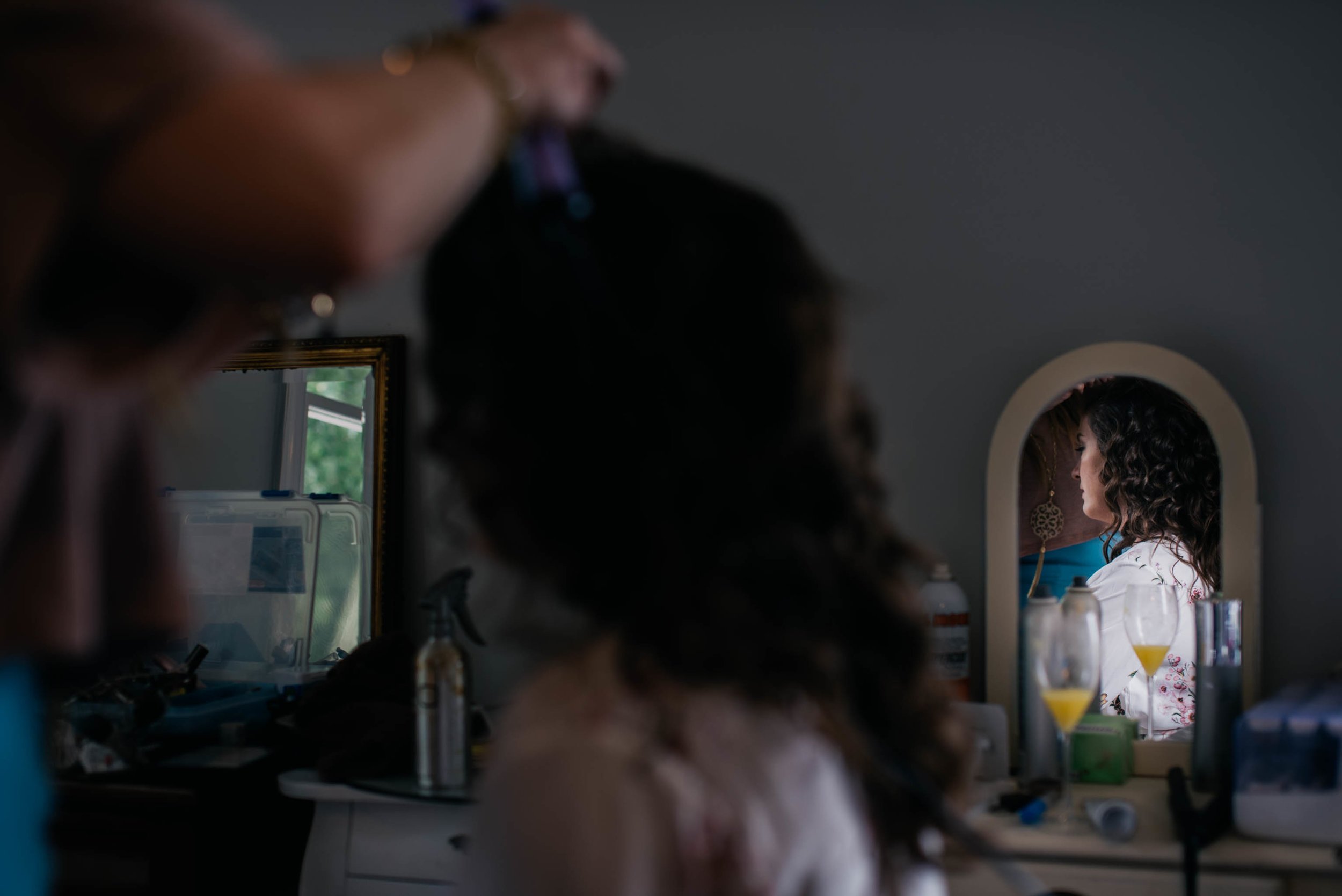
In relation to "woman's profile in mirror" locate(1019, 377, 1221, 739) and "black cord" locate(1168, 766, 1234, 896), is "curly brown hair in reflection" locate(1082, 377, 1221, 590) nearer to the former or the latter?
"woman's profile in mirror" locate(1019, 377, 1221, 739)

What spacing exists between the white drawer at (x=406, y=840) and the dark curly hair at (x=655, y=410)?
99cm

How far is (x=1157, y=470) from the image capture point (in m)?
1.63

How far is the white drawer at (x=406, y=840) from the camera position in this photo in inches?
57.7

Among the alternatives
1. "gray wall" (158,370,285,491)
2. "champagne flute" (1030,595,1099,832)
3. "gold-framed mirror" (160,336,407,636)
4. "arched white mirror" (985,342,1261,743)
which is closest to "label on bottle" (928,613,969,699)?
"arched white mirror" (985,342,1261,743)

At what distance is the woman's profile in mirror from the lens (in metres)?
1.60

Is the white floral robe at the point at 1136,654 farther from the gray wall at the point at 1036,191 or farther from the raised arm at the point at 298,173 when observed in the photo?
the raised arm at the point at 298,173

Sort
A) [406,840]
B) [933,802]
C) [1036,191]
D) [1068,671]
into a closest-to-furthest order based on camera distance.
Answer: [933,802]
[1068,671]
[406,840]
[1036,191]

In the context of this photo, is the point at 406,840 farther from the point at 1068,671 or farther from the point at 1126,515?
the point at 1126,515

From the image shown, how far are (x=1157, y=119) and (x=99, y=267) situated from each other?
173 centimetres

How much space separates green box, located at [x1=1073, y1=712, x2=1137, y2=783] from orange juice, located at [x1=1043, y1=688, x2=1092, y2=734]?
200 mm

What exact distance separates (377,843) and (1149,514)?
1.39 meters

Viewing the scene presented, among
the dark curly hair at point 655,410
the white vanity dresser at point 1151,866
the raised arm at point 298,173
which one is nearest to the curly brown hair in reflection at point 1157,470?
the white vanity dresser at point 1151,866

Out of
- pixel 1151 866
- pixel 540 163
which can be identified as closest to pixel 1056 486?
pixel 1151 866

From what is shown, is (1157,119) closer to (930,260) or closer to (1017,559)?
(930,260)
